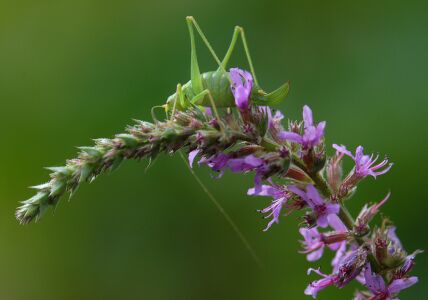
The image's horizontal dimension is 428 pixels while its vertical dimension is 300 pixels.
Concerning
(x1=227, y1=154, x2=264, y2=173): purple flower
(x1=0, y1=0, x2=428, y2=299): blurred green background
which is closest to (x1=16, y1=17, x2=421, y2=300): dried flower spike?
(x1=227, y1=154, x2=264, y2=173): purple flower

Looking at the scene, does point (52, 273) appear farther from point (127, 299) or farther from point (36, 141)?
point (36, 141)

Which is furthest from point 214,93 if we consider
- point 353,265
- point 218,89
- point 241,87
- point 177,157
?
point 177,157

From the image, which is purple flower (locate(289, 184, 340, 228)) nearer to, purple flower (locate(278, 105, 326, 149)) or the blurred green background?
purple flower (locate(278, 105, 326, 149))

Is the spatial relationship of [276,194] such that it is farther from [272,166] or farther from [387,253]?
[387,253]

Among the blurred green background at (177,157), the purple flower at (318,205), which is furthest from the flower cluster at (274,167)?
the blurred green background at (177,157)

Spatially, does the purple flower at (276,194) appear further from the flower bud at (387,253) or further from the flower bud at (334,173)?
the flower bud at (387,253)

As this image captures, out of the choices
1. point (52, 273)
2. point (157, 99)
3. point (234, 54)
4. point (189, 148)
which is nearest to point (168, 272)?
point (52, 273)
